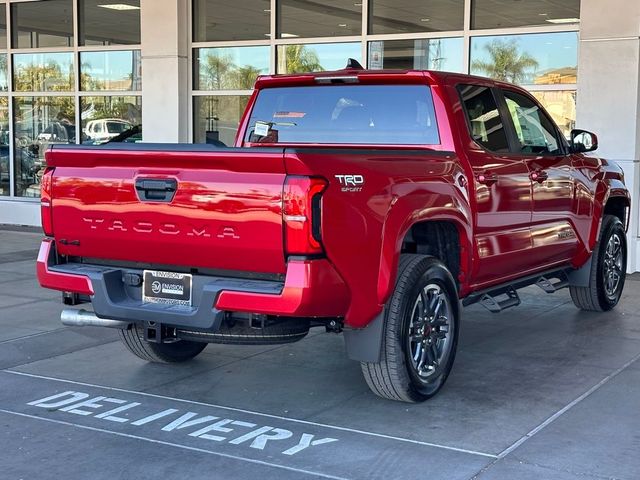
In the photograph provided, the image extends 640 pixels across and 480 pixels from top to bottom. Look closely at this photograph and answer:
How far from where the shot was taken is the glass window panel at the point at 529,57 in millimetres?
11516

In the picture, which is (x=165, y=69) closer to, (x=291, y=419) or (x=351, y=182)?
(x=291, y=419)

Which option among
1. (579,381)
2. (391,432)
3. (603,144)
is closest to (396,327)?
(391,432)

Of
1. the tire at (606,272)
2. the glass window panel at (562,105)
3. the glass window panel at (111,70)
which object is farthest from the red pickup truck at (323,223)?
the glass window panel at (111,70)

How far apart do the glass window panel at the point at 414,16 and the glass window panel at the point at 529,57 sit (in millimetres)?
458

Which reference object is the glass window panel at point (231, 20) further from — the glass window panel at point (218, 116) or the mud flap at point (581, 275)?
the mud flap at point (581, 275)

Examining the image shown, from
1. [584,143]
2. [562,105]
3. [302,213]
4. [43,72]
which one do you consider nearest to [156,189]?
[302,213]

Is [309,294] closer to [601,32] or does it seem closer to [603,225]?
[603,225]

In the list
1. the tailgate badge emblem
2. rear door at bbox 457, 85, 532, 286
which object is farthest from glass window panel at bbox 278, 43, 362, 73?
the tailgate badge emblem

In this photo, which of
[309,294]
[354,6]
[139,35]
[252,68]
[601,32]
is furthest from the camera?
[139,35]

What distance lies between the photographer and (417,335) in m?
5.67

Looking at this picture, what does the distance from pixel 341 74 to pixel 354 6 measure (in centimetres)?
662

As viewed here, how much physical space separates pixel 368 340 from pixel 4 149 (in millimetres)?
12755

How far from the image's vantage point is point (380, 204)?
5141mm

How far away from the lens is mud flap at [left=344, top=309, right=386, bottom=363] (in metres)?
5.29
